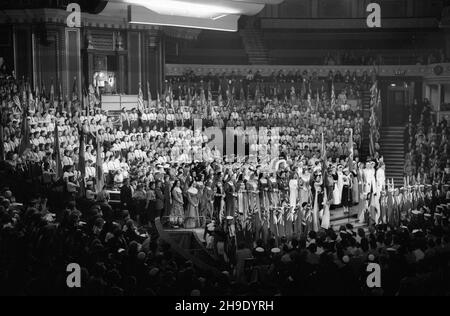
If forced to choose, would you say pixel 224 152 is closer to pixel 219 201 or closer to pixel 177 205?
pixel 219 201

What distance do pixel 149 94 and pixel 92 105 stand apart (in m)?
3.25

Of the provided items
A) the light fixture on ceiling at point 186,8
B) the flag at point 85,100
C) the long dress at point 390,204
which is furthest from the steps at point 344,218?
the flag at point 85,100

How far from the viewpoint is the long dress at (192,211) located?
17.8 m

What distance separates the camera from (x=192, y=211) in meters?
17.9

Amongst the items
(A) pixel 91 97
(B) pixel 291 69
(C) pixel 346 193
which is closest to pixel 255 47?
(B) pixel 291 69

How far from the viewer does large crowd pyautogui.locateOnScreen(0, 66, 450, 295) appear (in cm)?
1052

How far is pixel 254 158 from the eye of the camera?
23.2 metres

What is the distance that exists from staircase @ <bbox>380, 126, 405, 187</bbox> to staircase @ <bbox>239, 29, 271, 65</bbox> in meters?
7.30

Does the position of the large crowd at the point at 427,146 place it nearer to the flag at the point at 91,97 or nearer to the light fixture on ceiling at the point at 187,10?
the light fixture on ceiling at the point at 187,10

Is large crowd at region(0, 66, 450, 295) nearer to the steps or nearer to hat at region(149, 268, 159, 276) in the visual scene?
hat at region(149, 268, 159, 276)

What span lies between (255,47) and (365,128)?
871 cm

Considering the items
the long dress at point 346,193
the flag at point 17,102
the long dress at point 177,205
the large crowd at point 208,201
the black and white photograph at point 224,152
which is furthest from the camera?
the flag at point 17,102

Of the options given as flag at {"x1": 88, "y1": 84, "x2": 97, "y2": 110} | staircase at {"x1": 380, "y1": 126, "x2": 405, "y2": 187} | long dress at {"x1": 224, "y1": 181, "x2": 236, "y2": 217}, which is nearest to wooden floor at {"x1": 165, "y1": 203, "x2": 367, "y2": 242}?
long dress at {"x1": 224, "y1": 181, "x2": 236, "y2": 217}

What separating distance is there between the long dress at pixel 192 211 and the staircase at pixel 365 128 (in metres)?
9.30
